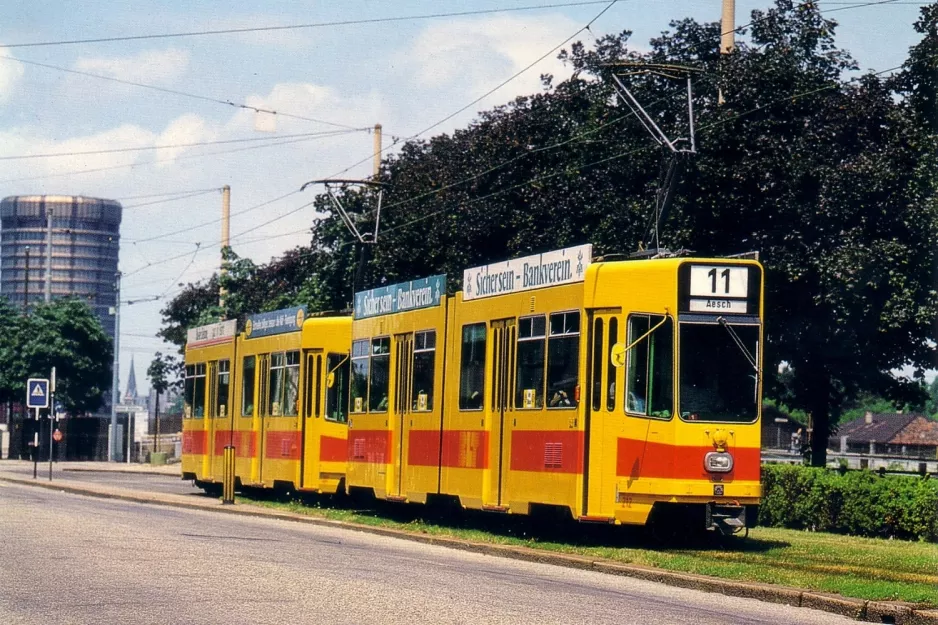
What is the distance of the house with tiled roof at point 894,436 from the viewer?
111188 millimetres

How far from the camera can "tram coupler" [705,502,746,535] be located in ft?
60.7

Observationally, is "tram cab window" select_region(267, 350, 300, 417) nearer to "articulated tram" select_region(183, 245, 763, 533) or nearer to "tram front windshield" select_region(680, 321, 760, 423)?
"articulated tram" select_region(183, 245, 763, 533)

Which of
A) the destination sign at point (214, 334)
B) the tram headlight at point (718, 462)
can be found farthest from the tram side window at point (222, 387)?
the tram headlight at point (718, 462)

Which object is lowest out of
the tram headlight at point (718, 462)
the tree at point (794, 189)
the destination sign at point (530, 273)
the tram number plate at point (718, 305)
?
the tram headlight at point (718, 462)

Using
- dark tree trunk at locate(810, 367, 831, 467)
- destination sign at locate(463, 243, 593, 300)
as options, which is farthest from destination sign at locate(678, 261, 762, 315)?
dark tree trunk at locate(810, 367, 831, 467)

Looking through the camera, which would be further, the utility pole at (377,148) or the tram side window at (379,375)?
the utility pole at (377,148)

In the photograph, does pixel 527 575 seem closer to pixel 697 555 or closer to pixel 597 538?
pixel 697 555

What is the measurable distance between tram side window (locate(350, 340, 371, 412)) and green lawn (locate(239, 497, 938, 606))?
6.56 feet

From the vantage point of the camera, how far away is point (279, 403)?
3128 centimetres

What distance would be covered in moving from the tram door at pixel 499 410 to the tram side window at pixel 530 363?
25cm

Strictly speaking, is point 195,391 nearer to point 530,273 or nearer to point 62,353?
point 530,273

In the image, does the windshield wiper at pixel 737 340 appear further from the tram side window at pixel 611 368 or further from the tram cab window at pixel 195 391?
the tram cab window at pixel 195 391

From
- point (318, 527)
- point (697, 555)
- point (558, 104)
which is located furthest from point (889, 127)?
point (697, 555)

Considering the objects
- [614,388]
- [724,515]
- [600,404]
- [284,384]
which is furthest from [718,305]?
[284,384]
